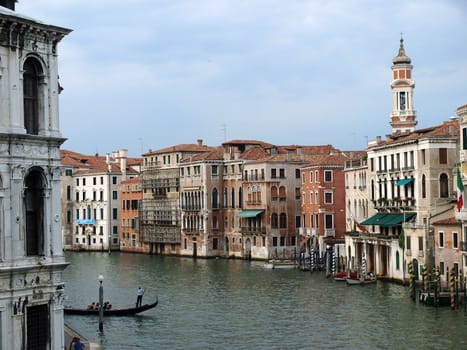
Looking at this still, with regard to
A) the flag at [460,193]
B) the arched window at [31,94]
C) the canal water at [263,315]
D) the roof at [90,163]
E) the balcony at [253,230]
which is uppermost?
the roof at [90,163]

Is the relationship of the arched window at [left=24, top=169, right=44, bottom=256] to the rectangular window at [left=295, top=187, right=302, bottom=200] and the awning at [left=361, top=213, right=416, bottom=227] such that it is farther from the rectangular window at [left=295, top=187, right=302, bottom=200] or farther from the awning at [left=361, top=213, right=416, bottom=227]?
the rectangular window at [left=295, top=187, right=302, bottom=200]

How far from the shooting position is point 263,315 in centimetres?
2905

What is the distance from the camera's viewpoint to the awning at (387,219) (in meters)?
37.5

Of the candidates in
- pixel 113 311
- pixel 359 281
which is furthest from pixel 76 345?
pixel 359 281

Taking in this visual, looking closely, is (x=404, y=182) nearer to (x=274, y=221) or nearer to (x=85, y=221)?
(x=274, y=221)

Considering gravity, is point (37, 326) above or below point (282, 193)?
below

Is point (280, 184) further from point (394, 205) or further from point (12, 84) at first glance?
point (12, 84)

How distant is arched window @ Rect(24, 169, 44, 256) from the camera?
1516 centimetres

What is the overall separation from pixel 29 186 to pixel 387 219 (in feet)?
85.3

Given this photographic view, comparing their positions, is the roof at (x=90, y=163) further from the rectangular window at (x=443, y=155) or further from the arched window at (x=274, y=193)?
the rectangular window at (x=443, y=155)

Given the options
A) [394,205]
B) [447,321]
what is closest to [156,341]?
[447,321]

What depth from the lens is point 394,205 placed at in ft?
129

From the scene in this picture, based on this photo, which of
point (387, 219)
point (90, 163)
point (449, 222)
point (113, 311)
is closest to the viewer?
point (113, 311)

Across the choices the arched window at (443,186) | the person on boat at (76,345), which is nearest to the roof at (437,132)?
the arched window at (443,186)
